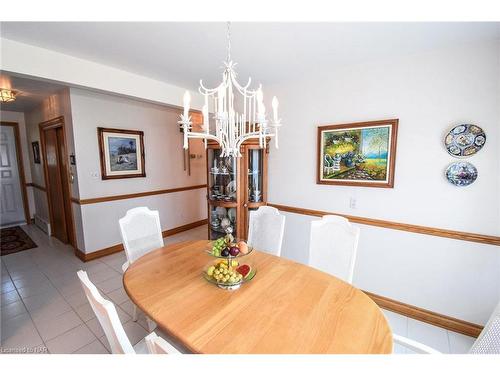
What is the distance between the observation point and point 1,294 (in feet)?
7.86

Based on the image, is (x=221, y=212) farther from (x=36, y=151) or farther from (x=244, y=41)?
(x=36, y=151)

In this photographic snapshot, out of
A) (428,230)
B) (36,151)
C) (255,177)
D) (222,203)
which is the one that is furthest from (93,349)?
(36,151)

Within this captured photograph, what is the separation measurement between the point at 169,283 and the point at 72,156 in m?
2.65

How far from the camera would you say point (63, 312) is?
210 cm

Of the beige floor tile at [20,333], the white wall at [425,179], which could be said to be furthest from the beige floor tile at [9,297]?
the white wall at [425,179]

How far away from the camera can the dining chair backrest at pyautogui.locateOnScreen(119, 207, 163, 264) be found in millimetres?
1881

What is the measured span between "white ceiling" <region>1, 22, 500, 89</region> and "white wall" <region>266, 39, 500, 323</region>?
0.17 metres

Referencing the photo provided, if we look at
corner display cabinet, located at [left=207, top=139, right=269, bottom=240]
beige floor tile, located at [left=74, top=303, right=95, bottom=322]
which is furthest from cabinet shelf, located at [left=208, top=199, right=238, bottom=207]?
beige floor tile, located at [left=74, top=303, right=95, bottom=322]

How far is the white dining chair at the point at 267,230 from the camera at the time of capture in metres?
1.98

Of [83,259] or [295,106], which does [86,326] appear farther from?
[295,106]

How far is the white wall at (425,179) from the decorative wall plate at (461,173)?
0.04 m

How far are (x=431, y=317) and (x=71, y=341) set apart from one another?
3043 mm

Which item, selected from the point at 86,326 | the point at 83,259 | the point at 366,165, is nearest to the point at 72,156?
the point at 83,259

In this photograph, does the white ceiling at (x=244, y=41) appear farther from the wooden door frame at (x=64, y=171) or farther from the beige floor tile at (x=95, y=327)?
the beige floor tile at (x=95, y=327)
